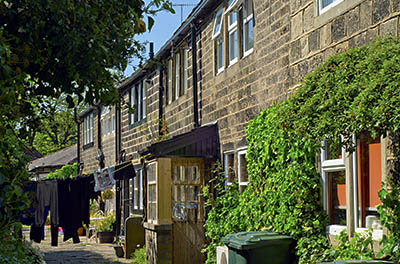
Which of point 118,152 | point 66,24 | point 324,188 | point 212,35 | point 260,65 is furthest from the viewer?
point 118,152

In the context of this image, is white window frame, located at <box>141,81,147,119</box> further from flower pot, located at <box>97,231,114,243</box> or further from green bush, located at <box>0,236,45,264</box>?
green bush, located at <box>0,236,45,264</box>

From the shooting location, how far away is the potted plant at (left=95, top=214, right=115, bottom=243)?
80.2 feet

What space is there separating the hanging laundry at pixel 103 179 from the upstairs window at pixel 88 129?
13.5 meters

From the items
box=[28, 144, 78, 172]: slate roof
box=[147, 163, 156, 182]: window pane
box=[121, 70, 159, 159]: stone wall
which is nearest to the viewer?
box=[147, 163, 156, 182]: window pane

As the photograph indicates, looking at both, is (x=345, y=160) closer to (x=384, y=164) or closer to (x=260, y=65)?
(x=384, y=164)

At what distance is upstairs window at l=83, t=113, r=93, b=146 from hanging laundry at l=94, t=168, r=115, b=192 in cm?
1352

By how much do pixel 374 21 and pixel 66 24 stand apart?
135 inches

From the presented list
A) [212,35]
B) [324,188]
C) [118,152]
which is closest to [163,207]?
[212,35]

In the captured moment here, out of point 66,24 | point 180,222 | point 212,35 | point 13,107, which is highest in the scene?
point 212,35

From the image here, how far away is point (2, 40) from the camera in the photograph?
5.09 meters

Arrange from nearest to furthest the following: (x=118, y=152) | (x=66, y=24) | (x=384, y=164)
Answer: (x=66, y=24) < (x=384, y=164) < (x=118, y=152)

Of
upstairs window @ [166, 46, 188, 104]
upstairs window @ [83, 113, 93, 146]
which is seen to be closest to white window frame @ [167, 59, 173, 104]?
upstairs window @ [166, 46, 188, 104]

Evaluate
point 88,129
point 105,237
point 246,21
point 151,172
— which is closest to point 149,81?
point 151,172

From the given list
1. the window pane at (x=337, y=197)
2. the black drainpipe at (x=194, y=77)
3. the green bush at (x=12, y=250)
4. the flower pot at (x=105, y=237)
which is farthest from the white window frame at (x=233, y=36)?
the flower pot at (x=105, y=237)
